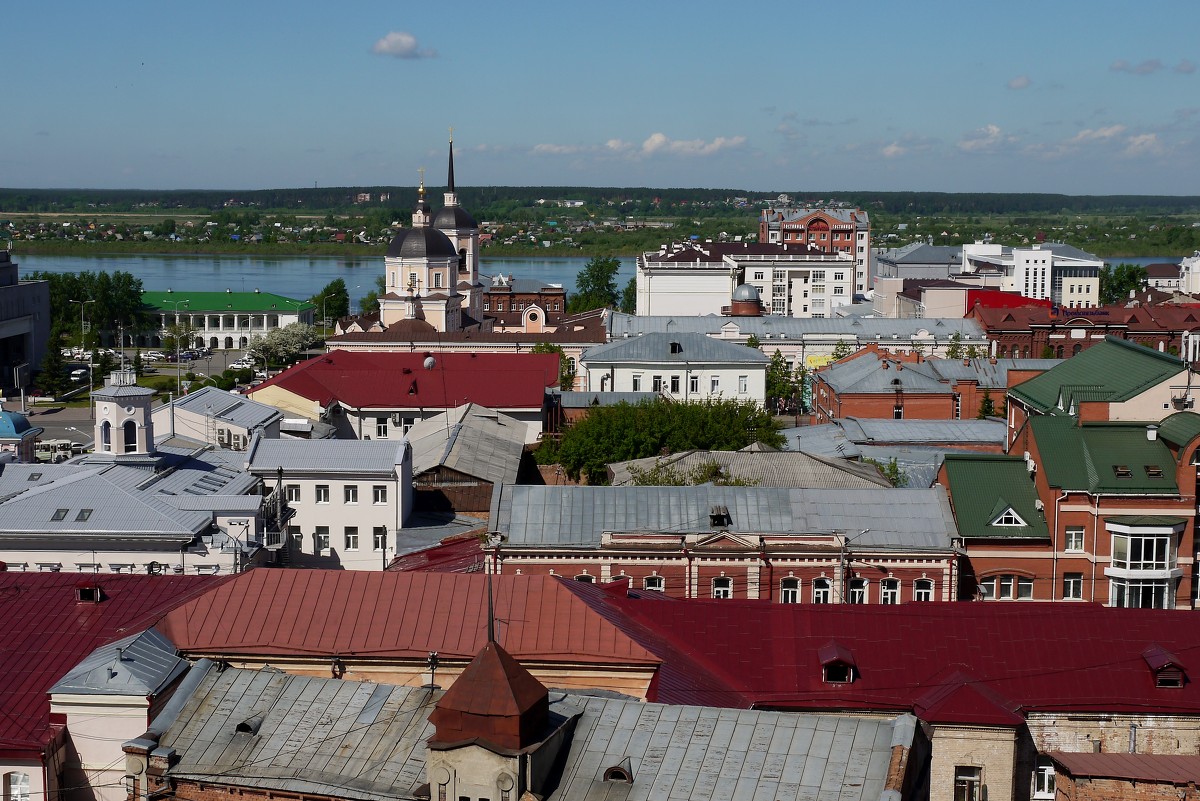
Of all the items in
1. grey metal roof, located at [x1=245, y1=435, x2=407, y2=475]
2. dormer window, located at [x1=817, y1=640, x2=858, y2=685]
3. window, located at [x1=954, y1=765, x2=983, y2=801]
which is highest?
grey metal roof, located at [x1=245, y1=435, x2=407, y2=475]

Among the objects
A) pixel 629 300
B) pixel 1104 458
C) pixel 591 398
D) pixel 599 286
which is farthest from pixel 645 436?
pixel 599 286

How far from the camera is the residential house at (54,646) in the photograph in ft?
51.6

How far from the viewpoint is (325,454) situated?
31.7 metres

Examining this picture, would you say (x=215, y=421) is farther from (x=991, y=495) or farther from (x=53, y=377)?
(x=53, y=377)

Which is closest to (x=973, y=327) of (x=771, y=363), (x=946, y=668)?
(x=771, y=363)

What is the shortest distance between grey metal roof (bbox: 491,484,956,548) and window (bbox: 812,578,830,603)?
2.87 feet

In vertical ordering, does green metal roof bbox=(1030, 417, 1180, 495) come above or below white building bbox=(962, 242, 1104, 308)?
below

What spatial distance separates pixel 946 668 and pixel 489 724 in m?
8.10

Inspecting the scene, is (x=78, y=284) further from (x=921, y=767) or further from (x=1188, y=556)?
(x=921, y=767)

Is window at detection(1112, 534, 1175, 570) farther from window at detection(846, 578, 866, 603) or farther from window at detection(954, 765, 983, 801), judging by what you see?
window at detection(954, 765, 983, 801)

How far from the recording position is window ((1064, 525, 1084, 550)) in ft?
89.8

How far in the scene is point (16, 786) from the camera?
15797 millimetres

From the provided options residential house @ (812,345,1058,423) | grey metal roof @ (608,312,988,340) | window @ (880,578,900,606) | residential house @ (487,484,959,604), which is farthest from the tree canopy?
grey metal roof @ (608,312,988,340)

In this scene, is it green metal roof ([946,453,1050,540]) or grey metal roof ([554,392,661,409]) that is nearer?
green metal roof ([946,453,1050,540])
